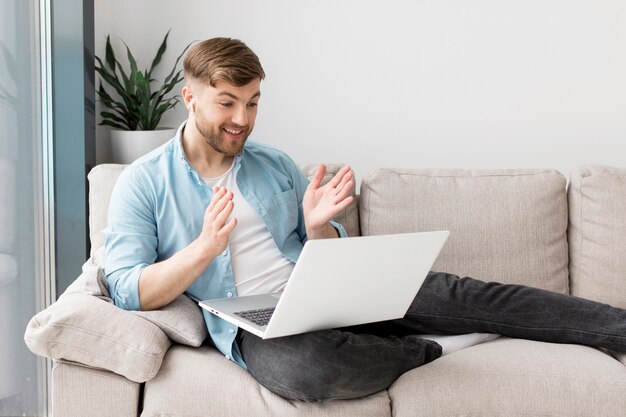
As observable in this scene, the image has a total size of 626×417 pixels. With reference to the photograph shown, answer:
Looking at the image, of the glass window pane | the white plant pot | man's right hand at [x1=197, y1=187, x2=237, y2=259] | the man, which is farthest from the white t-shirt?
the white plant pot

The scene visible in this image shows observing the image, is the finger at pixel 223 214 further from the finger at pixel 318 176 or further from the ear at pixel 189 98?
the ear at pixel 189 98

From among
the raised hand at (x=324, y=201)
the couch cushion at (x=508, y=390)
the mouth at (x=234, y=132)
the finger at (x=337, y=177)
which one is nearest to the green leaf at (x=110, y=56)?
the mouth at (x=234, y=132)

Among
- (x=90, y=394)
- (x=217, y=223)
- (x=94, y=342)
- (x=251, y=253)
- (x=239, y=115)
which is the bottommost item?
(x=90, y=394)

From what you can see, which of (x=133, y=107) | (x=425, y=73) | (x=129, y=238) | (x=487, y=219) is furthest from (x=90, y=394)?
(x=425, y=73)

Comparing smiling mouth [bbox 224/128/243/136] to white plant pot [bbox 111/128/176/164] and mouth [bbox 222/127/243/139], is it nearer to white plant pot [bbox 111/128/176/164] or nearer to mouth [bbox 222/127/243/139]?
mouth [bbox 222/127/243/139]

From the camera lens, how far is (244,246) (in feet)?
7.68

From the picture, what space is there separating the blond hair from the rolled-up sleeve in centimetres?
31

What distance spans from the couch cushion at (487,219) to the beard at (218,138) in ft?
1.90

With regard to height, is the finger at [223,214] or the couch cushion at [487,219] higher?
the finger at [223,214]

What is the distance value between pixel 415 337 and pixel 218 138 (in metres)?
0.71

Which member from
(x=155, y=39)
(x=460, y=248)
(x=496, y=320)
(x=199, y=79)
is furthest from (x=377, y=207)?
(x=155, y=39)

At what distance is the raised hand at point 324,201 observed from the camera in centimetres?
215

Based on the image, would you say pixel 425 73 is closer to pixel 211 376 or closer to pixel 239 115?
pixel 239 115

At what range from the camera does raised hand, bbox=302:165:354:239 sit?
7.06ft
